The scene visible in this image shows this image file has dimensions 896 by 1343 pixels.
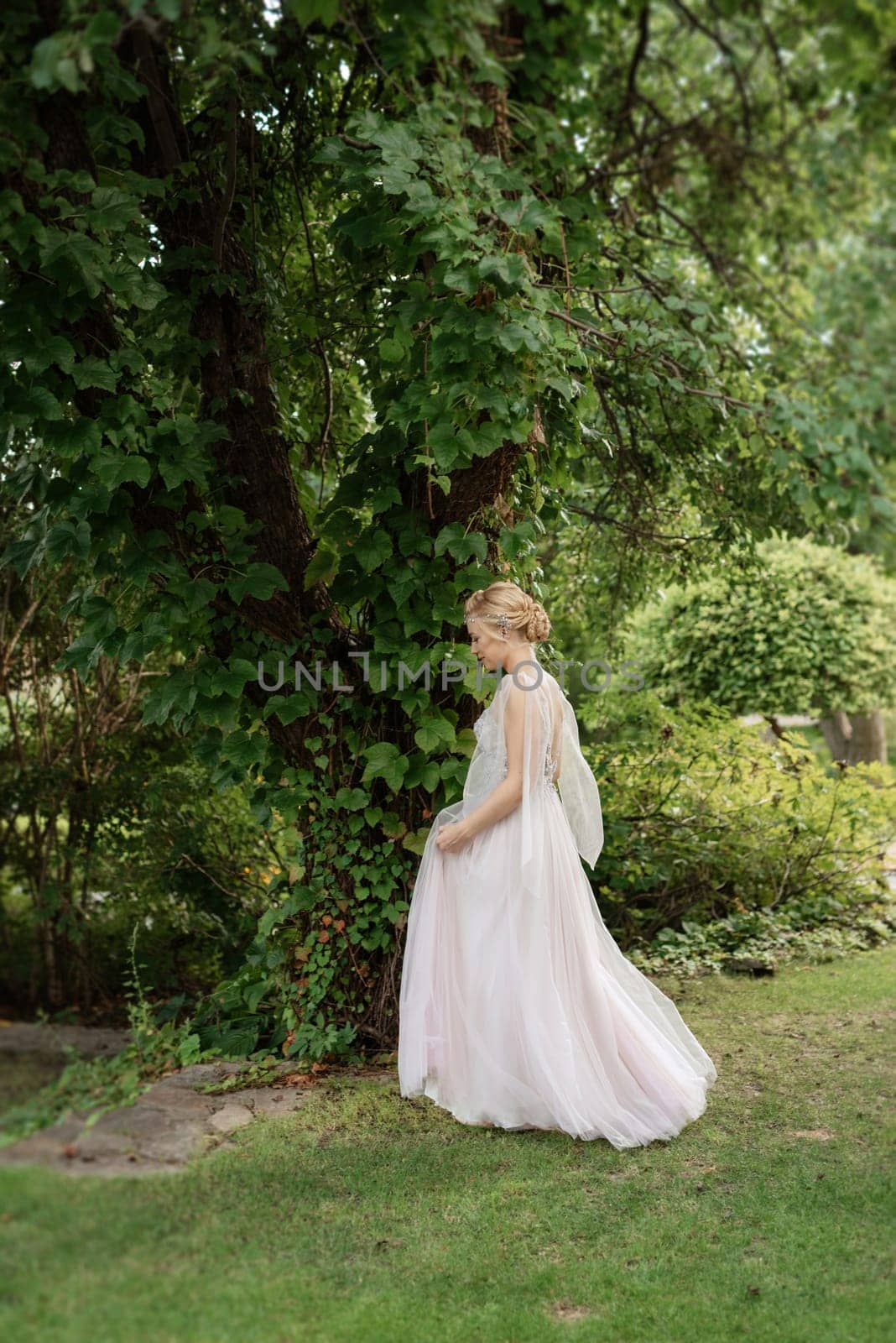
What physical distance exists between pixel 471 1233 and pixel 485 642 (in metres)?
1.83

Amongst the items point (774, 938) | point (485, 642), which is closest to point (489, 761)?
point (485, 642)

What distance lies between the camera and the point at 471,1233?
298 centimetres

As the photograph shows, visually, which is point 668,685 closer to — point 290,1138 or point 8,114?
point 290,1138

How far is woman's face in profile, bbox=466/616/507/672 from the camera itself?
152 inches

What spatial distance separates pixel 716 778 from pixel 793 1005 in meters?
1.88

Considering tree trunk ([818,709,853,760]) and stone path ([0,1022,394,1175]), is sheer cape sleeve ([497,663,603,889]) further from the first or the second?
tree trunk ([818,709,853,760])

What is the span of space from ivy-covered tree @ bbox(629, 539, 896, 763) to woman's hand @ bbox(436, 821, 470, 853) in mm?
5255

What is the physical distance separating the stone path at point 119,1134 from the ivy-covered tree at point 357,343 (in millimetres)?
1346

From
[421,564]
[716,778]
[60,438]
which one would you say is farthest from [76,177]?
[716,778]

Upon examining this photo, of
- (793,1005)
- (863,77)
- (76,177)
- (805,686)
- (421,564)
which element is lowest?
(793,1005)

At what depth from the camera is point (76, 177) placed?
9.96 ft

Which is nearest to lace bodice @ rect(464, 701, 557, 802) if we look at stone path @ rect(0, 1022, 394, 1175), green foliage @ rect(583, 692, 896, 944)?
stone path @ rect(0, 1022, 394, 1175)

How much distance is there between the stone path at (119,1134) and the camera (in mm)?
2086

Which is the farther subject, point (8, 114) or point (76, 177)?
point (76, 177)
